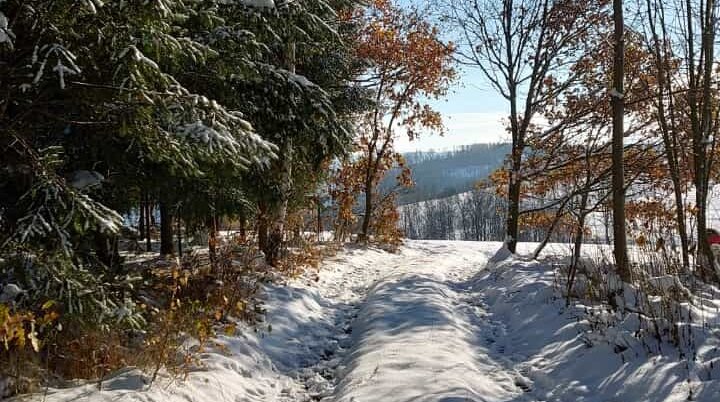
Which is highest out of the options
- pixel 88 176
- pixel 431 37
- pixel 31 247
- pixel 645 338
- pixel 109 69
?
pixel 431 37

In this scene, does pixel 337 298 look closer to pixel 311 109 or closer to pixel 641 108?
pixel 311 109

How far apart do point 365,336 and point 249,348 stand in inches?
61.2

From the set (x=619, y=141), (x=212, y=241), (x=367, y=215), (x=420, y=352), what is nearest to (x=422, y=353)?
(x=420, y=352)

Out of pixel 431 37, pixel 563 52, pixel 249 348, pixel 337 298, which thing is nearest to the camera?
pixel 249 348

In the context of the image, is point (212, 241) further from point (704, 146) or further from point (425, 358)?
point (704, 146)

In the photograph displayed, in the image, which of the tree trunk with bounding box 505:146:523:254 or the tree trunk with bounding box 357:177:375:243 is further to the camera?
the tree trunk with bounding box 357:177:375:243

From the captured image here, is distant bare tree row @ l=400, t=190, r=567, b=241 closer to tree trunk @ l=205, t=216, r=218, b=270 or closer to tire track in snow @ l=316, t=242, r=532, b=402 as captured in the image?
tire track in snow @ l=316, t=242, r=532, b=402

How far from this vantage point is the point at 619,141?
6.89 meters

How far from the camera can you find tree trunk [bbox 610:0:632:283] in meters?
6.76

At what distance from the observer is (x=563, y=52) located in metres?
12.9

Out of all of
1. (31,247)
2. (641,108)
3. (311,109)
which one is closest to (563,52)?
(641,108)

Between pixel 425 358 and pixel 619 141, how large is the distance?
449 cm

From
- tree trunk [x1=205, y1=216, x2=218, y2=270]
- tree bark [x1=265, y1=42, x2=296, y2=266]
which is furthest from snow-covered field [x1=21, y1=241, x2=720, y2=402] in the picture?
tree bark [x1=265, y1=42, x2=296, y2=266]

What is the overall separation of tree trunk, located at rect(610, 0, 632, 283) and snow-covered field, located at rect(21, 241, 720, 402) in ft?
3.66
